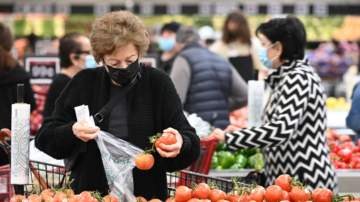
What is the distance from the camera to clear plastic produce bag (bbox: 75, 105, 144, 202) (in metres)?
2.12

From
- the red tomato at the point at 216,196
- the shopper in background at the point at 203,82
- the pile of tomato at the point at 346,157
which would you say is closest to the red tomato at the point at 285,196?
the red tomato at the point at 216,196

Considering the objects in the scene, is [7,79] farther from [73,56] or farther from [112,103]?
[112,103]

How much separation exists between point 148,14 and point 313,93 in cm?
1210

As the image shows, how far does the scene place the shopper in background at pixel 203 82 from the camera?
4.66 meters

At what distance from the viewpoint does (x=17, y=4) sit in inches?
593

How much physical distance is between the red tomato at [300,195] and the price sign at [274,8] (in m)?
13.0

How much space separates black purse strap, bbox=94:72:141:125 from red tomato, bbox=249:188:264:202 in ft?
2.25

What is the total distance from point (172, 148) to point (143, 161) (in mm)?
148

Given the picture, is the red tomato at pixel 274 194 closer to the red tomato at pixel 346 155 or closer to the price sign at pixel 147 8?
the red tomato at pixel 346 155

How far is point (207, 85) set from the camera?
15.4 feet

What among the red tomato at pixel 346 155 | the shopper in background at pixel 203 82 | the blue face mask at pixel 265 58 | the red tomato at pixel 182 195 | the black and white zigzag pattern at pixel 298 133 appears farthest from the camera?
the shopper in background at pixel 203 82

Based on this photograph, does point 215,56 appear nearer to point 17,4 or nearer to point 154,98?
point 154,98

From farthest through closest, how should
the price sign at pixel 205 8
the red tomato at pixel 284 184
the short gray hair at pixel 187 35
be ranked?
1. the price sign at pixel 205 8
2. the short gray hair at pixel 187 35
3. the red tomato at pixel 284 184

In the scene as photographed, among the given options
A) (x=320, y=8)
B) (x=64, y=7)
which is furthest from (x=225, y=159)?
(x=64, y=7)
